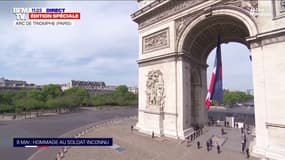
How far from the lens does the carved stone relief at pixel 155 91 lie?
60.6 ft

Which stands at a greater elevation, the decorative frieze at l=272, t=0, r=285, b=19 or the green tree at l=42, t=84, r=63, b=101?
the decorative frieze at l=272, t=0, r=285, b=19

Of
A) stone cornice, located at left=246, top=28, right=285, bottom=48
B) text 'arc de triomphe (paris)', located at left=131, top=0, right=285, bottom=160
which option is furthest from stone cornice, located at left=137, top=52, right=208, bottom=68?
stone cornice, located at left=246, top=28, right=285, bottom=48

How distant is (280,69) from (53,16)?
14.6 meters

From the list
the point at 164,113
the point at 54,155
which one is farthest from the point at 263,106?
the point at 54,155

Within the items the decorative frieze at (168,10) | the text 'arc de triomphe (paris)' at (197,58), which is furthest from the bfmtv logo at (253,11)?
the decorative frieze at (168,10)

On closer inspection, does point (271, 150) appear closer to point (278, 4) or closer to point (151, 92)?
point (278, 4)

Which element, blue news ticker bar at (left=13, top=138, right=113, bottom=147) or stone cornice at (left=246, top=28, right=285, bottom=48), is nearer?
stone cornice at (left=246, top=28, right=285, bottom=48)

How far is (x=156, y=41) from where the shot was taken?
779 inches

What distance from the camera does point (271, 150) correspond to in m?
11.5

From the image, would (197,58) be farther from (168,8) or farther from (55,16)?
(55,16)

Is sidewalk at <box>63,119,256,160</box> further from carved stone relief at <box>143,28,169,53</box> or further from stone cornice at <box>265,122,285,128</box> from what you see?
carved stone relief at <box>143,28,169,53</box>

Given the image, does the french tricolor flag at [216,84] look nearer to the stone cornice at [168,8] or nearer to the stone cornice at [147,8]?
the stone cornice at [168,8]

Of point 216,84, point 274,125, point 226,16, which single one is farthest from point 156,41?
point 274,125

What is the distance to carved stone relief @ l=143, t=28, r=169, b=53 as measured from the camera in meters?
18.8
